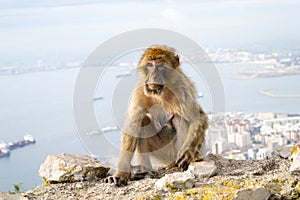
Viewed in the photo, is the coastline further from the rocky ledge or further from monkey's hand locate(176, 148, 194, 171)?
the rocky ledge

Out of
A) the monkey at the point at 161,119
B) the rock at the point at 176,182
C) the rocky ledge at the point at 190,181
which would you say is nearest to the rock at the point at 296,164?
the rocky ledge at the point at 190,181

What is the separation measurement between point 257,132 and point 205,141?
4288mm

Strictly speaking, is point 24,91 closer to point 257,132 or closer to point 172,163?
point 257,132

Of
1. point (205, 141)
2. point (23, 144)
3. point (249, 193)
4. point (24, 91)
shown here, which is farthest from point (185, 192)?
point (24, 91)

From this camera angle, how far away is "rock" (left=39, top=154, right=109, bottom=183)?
3979 millimetres

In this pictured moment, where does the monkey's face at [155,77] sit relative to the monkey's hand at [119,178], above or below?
above

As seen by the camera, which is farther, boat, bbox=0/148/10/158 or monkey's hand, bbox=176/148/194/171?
boat, bbox=0/148/10/158

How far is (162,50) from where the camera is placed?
170 inches

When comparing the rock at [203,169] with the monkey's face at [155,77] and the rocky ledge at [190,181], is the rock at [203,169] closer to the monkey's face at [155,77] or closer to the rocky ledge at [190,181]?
the rocky ledge at [190,181]

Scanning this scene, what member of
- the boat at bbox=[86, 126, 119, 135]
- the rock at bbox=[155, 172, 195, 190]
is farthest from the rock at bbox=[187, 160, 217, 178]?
the boat at bbox=[86, 126, 119, 135]

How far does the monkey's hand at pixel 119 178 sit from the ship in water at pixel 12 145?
6587mm

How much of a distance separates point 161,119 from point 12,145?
743 cm

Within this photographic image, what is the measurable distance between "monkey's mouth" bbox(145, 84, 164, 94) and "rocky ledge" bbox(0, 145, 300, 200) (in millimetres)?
694

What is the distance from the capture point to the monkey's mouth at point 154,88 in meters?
4.20
